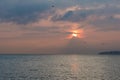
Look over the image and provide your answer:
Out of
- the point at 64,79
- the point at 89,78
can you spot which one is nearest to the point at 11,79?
the point at 64,79

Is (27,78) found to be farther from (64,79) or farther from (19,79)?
(64,79)

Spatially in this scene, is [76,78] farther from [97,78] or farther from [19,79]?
[19,79]

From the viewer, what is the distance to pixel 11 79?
258ft

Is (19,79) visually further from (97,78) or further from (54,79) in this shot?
(97,78)

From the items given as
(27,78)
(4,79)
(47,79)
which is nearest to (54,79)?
(47,79)

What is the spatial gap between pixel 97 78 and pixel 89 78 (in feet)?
7.15

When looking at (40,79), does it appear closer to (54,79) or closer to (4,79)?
(54,79)

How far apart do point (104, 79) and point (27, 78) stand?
2066 cm

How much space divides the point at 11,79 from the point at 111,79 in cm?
2629

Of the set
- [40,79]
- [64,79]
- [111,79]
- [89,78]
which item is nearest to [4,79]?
[40,79]

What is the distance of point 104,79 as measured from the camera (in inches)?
3103

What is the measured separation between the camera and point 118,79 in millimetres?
77938

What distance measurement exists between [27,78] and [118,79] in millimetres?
24263

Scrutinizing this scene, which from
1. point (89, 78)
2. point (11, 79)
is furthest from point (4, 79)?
point (89, 78)
